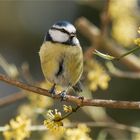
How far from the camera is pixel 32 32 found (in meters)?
5.32

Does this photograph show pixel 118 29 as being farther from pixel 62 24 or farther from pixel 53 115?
pixel 53 115

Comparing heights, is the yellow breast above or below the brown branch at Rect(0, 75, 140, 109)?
below

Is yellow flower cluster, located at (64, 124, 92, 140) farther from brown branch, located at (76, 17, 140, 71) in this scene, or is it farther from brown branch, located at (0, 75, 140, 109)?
brown branch, located at (76, 17, 140, 71)

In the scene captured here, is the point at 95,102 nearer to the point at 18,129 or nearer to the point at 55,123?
the point at 55,123

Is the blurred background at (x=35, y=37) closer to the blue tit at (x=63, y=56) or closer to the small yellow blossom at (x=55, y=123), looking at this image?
the blue tit at (x=63, y=56)

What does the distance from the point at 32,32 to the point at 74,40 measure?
3.56 m

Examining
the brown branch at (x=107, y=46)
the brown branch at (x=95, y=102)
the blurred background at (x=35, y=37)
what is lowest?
the blurred background at (x=35, y=37)

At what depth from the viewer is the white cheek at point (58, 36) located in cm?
177

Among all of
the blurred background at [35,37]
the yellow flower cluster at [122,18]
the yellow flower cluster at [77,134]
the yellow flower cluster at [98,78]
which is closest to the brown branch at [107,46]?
the yellow flower cluster at [122,18]

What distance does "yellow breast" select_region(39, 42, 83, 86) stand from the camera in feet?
5.74

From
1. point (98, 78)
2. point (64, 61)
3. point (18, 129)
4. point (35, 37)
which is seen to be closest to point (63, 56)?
point (64, 61)

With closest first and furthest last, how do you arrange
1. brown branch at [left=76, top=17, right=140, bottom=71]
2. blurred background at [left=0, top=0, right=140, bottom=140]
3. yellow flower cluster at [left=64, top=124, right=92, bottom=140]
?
yellow flower cluster at [left=64, top=124, right=92, bottom=140] < brown branch at [left=76, top=17, right=140, bottom=71] < blurred background at [left=0, top=0, right=140, bottom=140]

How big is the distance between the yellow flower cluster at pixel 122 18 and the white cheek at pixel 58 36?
44 cm

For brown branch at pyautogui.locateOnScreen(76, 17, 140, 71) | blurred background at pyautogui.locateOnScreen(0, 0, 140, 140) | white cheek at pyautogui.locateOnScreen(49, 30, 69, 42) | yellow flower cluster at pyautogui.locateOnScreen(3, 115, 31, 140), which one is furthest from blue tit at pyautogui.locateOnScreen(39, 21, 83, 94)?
blurred background at pyautogui.locateOnScreen(0, 0, 140, 140)
